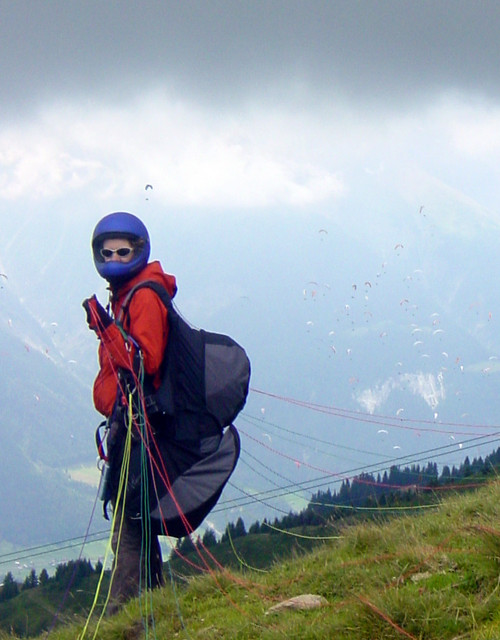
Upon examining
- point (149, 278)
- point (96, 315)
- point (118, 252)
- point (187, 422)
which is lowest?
point (187, 422)

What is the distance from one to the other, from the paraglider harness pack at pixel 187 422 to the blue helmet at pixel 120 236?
0.43m

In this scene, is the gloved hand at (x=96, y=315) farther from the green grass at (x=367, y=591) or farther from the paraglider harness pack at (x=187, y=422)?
the green grass at (x=367, y=591)

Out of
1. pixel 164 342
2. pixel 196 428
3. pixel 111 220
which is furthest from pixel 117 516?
pixel 111 220

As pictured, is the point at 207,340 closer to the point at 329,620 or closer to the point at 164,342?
the point at 164,342

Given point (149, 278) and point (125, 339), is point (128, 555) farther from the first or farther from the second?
point (149, 278)

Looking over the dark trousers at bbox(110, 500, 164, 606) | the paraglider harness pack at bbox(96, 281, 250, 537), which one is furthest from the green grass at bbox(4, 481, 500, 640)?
the paraglider harness pack at bbox(96, 281, 250, 537)

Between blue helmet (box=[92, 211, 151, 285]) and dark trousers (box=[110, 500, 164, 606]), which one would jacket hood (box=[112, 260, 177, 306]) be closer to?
blue helmet (box=[92, 211, 151, 285])

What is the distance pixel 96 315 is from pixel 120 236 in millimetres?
921

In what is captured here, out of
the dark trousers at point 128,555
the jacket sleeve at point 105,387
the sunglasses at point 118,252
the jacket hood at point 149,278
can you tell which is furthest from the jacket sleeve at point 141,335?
the dark trousers at point 128,555

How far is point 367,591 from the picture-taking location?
6.54 m

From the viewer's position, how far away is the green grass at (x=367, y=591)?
5.71 m

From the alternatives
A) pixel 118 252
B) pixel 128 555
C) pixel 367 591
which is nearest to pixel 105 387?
pixel 118 252

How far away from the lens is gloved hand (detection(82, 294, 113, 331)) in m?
7.84

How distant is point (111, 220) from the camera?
8453mm
